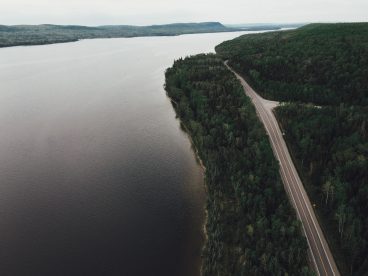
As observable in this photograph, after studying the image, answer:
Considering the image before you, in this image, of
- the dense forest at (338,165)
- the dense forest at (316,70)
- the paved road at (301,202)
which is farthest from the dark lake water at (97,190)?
the dense forest at (316,70)

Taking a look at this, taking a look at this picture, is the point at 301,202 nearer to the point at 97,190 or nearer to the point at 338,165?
the point at 338,165

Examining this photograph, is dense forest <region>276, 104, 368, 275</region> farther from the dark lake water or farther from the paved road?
the dark lake water

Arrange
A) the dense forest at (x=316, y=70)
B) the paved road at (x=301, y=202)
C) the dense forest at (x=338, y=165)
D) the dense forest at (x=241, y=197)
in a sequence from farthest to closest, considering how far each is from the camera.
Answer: the dense forest at (x=316, y=70) < the dense forest at (x=338, y=165) < the paved road at (x=301, y=202) < the dense forest at (x=241, y=197)

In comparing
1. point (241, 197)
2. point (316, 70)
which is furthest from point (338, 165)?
point (316, 70)

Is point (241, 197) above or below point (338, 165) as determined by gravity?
below

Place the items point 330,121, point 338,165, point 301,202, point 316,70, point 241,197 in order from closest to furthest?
1. point 241,197
2. point 301,202
3. point 338,165
4. point 330,121
5. point 316,70

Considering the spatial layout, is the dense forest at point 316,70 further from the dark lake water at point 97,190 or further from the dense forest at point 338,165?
the dark lake water at point 97,190

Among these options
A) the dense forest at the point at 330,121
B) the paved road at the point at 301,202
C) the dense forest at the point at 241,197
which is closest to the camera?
the dense forest at the point at 241,197
